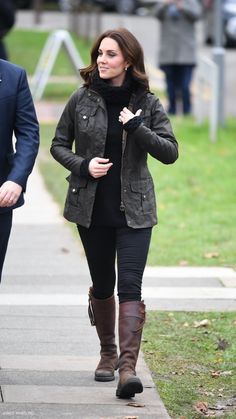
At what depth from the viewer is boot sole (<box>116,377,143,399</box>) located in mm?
5668

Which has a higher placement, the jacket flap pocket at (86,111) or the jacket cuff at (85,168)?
the jacket flap pocket at (86,111)

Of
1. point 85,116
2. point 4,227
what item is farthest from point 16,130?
point 4,227

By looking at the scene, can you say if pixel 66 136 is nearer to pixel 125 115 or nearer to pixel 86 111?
pixel 86 111

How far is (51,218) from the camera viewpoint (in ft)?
36.9

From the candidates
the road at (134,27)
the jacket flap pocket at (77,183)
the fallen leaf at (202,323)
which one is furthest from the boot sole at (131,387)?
the road at (134,27)

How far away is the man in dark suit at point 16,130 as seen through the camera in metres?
5.91

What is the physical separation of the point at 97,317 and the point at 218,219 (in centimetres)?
526

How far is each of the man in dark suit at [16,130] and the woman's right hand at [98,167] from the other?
336mm

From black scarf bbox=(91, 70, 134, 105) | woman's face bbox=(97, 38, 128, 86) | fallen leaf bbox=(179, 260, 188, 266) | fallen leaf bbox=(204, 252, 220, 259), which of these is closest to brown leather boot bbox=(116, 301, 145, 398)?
black scarf bbox=(91, 70, 134, 105)

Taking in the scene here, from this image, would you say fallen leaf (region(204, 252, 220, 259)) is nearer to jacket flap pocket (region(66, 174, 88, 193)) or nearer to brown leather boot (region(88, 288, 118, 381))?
brown leather boot (region(88, 288, 118, 381))

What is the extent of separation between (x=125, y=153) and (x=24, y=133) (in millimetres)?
506

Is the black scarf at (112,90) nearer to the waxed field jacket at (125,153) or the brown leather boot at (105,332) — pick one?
the waxed field jacket at (125,153)

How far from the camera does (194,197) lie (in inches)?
488

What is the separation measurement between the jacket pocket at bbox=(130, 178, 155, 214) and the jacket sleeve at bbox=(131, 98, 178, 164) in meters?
0.15
